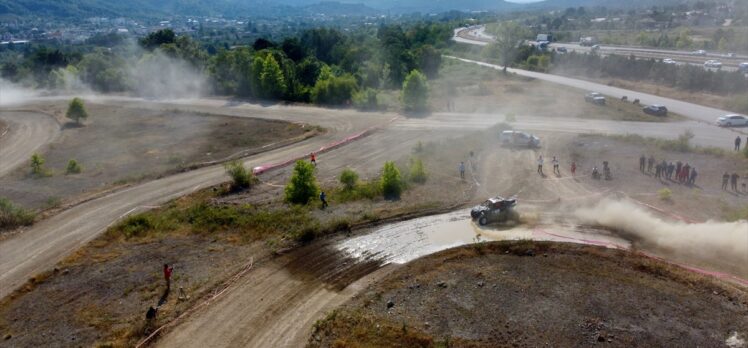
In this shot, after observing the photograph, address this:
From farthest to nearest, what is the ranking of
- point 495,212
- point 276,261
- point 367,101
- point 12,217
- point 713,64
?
point 713,64
point 367,101
point 12,217
point 495,212
point 276,261

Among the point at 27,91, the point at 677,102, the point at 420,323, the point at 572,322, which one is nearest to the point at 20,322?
the point at 420,323

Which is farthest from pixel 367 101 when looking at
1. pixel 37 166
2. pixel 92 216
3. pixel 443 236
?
pixel 92 216

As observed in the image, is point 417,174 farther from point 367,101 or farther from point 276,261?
point 367,101

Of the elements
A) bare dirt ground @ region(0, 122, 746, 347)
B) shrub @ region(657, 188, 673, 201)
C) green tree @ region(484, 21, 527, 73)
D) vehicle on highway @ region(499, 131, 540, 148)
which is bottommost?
bare dirt ground @ region(0, 122, 746, 347)

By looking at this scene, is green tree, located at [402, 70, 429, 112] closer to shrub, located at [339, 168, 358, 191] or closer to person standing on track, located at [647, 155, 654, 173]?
shrub, located at [339, 168, 358, 191]

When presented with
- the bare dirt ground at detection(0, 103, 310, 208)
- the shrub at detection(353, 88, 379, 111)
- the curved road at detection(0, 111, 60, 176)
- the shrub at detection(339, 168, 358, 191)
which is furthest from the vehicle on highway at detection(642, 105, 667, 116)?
the curved road at detection(0, 111, 60, 176)

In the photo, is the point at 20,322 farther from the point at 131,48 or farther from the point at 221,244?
the point at 131,48
